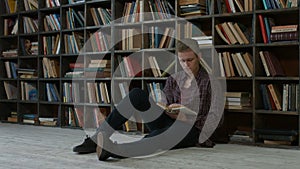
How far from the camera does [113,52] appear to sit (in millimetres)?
4262

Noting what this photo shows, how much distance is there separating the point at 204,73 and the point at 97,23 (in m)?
1.72

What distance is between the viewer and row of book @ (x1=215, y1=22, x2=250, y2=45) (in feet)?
11.6

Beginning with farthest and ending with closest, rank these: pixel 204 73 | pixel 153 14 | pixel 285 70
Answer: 1. pixel 153 14
2. pixel 285 70
3. pixel 204 73

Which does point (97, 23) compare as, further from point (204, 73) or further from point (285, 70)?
point (285, 70)

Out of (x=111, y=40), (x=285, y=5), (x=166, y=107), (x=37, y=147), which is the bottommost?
(x=37, y=147)

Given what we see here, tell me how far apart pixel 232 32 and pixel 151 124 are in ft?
3.92

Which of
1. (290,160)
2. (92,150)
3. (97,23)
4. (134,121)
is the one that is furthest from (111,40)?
Result: (290,160)

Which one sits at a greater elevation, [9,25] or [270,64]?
[9,25]

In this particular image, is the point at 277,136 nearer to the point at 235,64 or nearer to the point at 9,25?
the point at 235,64

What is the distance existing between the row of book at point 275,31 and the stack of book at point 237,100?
0.51 m

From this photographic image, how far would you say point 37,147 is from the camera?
3.23 meters

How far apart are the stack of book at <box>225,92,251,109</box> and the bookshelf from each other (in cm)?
4

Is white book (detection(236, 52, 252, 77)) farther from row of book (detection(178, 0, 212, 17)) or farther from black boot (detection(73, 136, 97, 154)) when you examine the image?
black boot (detection(73, 136, 97, 154))

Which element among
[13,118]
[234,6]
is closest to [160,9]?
[234,6]
